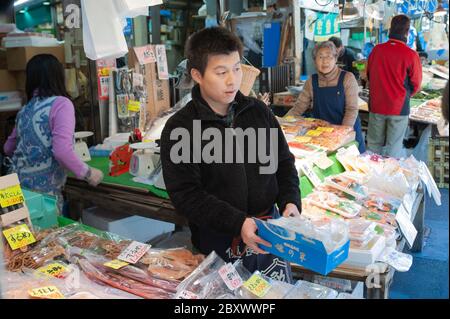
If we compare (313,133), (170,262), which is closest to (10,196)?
(170,262)

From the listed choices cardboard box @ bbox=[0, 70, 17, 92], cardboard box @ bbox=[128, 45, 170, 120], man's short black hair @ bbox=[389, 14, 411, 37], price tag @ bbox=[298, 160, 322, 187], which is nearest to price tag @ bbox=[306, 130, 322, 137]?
price tag @ bbox=[298, 160, 322, 187]

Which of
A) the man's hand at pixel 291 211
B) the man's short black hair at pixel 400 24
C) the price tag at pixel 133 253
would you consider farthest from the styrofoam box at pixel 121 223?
the man's short black hair at pixel 400 24

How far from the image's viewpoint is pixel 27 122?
3.06 m

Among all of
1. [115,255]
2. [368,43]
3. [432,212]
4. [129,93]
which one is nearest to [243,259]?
[115,255]

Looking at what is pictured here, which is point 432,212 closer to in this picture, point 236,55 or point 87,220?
point 87,220

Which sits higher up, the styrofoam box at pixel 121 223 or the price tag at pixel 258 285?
the price tag at pixel 258 285

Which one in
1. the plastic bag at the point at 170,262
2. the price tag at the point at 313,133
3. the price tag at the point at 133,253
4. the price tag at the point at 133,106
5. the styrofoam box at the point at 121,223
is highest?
the price tag at the point at 133,106

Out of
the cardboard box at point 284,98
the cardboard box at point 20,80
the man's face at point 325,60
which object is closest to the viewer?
the man's face at point 325,60

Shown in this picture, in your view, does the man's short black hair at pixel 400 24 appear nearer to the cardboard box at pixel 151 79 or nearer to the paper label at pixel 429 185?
the paper label at pixel 429 185

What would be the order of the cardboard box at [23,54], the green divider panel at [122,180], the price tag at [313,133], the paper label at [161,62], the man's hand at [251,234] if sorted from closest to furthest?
the man's hand at [251,234], the green divider panel at [122,180], the price tag at [313,133], the paper label at [161,62], the cardboard box at [23,54]

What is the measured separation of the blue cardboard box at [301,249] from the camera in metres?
1.54

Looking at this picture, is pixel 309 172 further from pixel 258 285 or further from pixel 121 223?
pixel 258 285

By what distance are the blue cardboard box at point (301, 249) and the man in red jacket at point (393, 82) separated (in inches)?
160

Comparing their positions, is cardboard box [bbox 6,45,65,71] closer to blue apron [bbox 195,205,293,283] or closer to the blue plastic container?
the blue plastic container
